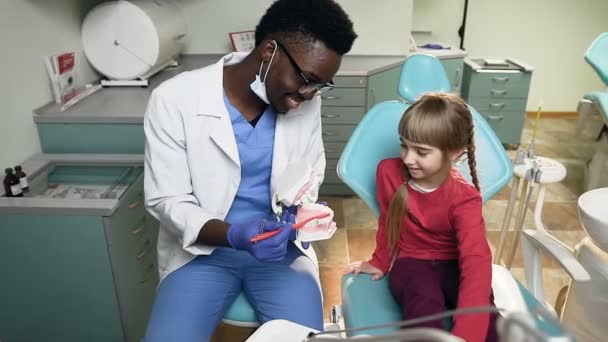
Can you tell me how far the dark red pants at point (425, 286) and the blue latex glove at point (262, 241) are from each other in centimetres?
34

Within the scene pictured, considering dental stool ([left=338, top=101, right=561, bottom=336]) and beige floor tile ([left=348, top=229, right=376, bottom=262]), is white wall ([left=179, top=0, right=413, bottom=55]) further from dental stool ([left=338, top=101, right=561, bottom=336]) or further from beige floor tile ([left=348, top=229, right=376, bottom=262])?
dental stool ([left=338, top=101, right=561, bottom=336])

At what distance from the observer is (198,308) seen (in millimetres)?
1121

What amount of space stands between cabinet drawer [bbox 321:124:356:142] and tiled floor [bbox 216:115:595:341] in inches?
15.6

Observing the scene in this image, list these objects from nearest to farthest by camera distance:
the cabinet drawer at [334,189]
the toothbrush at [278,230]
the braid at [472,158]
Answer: the toothbrush at [278,230] < the braid at [472,158] < the cabinet drawer at [334,189]

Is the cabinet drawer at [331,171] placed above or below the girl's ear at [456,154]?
below

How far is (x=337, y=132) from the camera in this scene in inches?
111

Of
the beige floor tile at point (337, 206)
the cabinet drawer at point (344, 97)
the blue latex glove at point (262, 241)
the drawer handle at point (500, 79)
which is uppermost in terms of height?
the blue latex glove at point (262, 241)

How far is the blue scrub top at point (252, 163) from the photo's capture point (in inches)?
50.3

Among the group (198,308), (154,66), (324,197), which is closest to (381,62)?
(324,197)

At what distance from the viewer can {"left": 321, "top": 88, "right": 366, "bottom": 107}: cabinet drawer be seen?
2689 mm

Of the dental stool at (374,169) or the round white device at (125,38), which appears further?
the round white device at (125,38)

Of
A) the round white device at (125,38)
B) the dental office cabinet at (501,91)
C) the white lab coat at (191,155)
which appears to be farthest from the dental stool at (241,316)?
the dental office cabinet at (501,91)

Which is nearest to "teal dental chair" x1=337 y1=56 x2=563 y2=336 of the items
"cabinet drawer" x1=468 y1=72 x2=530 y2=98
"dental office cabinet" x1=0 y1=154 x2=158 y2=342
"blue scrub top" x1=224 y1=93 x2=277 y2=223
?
"blue scrub top" x1=224 y1=93 x2=277 y2=223

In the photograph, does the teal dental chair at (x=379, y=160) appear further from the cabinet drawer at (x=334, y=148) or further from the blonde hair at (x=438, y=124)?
the cabinet drawer at (x=334, y=148)
